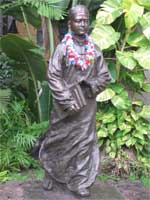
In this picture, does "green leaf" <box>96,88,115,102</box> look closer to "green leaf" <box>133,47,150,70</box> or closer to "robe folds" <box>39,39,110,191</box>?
"green leaf" <box>133,47,150,70</box>

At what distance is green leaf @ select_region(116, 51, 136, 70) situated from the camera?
6.14 meters

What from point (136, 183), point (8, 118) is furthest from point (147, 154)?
point (8, 118)

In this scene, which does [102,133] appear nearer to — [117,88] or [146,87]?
[117,88]

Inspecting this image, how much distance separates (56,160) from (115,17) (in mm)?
2260

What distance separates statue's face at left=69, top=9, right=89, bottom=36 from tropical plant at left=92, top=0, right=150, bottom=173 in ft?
4.91

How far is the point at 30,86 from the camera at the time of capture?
7344 millimetres

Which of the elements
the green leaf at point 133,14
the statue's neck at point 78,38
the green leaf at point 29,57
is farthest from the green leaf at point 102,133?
the statue's neck at point 78,38

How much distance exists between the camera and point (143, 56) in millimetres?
6160

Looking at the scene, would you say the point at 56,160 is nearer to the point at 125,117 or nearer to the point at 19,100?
A: the point at 125,117

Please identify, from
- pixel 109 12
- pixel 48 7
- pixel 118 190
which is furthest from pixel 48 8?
pixel 118 190

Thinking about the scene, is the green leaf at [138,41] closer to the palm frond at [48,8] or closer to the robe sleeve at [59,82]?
the palm frond at [48,8]

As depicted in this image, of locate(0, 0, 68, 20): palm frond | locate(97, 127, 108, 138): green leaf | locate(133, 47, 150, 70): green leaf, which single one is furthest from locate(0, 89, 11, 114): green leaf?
locate(133, 47, 150, 70): green leaf

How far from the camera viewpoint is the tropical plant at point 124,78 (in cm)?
620

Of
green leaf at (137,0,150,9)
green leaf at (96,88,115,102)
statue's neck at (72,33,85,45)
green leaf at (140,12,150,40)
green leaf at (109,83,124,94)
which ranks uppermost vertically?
green leaf at (137,0,150,9)
